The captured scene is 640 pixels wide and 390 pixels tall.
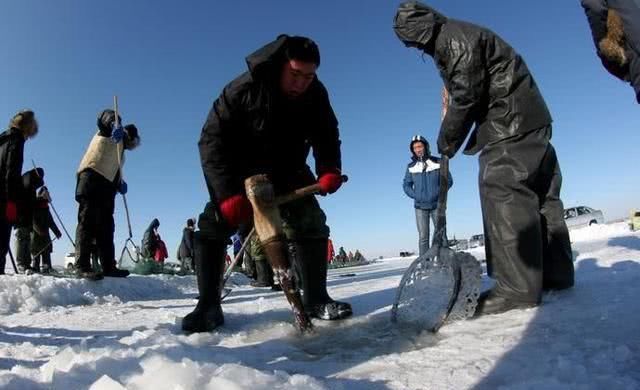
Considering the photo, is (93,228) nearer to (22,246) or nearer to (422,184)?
(22,246)

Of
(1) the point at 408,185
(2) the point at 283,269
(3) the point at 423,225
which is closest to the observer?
(2) the point at 283,269

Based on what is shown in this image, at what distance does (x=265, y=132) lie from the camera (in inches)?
116

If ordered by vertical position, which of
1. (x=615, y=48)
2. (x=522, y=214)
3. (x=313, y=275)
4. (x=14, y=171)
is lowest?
(x=313, y=275)

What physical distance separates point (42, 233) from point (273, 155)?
7.85 meters

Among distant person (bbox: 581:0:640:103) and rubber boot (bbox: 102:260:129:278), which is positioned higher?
distant person (bbox: 581:0:640:103)

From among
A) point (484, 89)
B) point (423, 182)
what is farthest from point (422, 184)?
point (484, 89)

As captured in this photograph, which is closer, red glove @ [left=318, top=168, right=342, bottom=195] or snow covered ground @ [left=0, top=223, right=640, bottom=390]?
snow covered ground @ [left=0, top=223, right=640, bottom=390]

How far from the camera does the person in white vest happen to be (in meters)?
5.27

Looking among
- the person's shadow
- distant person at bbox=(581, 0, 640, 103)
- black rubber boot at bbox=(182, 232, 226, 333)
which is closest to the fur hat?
distant person at bbox=(581, 0, 640, 103)

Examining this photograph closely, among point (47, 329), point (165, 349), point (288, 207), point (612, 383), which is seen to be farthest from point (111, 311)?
point (612, 383)

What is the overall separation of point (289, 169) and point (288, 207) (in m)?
0.26

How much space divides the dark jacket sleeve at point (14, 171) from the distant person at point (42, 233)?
163 inches

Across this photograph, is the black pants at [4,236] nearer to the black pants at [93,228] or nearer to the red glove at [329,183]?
the black pants at [93,228]

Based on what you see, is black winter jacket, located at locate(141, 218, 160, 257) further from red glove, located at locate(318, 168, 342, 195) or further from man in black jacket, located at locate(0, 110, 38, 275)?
red glove, located at locate(318, 168, 342, 195)
